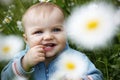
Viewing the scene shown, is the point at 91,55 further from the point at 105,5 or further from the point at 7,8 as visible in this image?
the point at 7,8

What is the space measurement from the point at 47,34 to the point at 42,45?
3 cm

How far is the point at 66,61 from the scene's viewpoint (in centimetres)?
112

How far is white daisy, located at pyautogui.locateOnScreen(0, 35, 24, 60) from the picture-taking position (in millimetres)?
1205

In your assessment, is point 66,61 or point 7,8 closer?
point 66,61

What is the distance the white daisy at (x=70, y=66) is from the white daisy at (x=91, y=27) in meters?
0.09

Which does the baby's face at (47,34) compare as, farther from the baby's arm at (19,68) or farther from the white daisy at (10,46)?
the white daisy at (10,46)

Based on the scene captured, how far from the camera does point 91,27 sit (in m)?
1.19

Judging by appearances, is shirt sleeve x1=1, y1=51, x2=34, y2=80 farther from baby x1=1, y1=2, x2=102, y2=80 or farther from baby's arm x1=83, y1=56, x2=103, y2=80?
baby's arm x1=83, y1=56, x2=103, y2=80

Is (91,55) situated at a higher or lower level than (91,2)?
lower

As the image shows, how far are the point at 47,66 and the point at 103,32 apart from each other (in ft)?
0.67

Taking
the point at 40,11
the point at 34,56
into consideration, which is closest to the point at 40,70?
the point at 34,56

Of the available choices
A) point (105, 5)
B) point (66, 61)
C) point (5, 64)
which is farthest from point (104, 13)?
point (5, 64)

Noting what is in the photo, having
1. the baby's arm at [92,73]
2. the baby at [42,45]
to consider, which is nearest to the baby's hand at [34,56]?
the baby at [42,45]

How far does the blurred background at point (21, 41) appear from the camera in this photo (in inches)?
46.7
